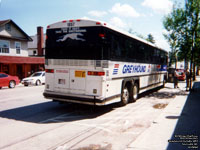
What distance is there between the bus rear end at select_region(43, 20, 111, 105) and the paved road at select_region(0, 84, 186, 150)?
83 cm

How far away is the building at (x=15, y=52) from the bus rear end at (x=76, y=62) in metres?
19.6

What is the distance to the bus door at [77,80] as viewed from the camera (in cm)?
788

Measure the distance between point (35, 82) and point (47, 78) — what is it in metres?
14.0

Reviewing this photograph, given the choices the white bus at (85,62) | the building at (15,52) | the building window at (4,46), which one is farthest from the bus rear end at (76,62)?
the building window at (4,46)

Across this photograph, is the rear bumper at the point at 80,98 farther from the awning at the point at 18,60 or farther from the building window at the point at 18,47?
the building window at the point at 18,47

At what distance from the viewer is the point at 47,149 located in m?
4.70

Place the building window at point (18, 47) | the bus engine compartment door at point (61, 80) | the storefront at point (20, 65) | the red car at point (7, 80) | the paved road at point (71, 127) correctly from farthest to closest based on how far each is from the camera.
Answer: the building window at point (18, 47), the storefront at point (20, 65), the red car at point (7, 80), the bus engine compartment door at point (61, 80), the paved road at point (71, 127)

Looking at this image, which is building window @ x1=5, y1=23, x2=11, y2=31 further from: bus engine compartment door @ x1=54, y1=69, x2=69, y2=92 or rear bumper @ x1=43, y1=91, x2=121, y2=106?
bus engine compartment door @ x1=54, y1=69, x2=69, y2=92

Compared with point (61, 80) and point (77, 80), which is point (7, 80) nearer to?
point (61, 80)

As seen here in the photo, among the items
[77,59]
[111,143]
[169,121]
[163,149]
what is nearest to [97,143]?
[111,143]

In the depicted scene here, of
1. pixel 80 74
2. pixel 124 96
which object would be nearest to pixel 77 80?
pixel 80 74

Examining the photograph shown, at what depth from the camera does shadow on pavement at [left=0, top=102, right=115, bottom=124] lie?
745 centimetres

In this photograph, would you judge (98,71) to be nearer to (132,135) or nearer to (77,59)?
(77,59)

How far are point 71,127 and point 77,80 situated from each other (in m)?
2.14
